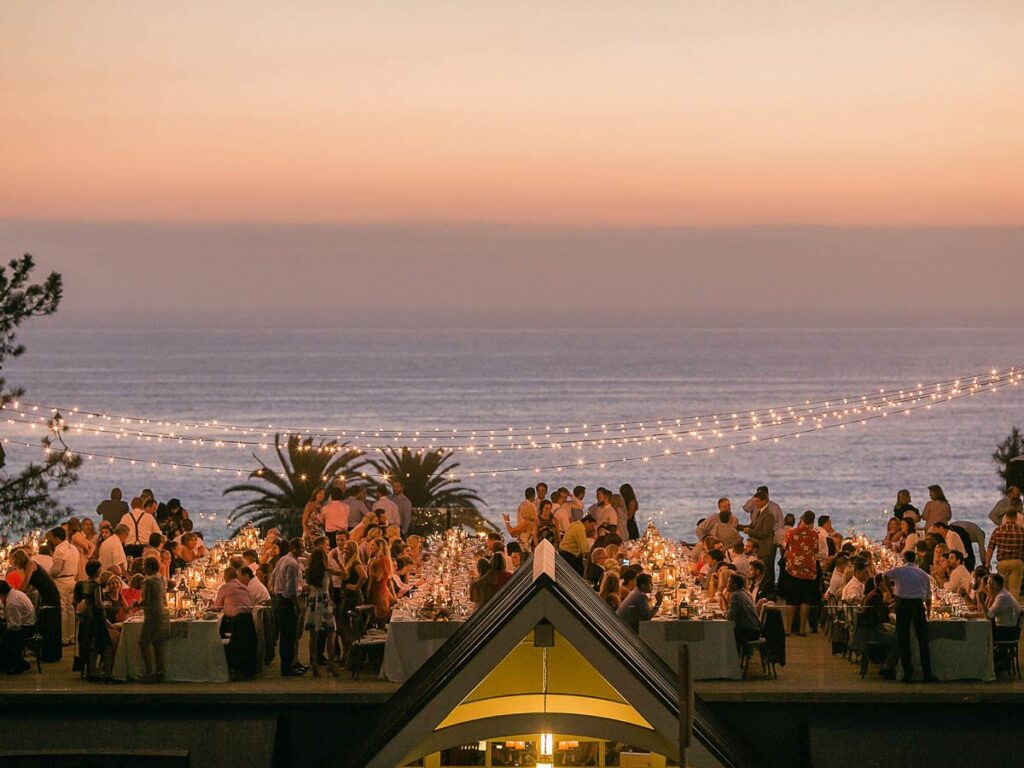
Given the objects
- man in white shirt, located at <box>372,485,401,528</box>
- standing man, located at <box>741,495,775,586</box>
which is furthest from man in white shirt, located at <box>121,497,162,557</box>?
standing man, located at <box>741,495,775,586</box>

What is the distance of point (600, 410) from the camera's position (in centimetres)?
13925

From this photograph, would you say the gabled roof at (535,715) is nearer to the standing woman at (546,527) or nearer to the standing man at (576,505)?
the standing woman at (546,527)

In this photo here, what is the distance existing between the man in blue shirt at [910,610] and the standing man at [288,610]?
18.9 ft

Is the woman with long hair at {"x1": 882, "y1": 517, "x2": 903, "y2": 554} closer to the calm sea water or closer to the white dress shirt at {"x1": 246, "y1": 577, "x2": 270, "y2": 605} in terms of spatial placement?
the white dress shirt at {"x1": 246, "y1": 577, "x2": 270, "y2": 605}

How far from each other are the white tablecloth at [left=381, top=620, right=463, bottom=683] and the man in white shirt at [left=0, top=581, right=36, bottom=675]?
3.64 m

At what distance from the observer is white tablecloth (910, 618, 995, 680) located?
16.7 metres

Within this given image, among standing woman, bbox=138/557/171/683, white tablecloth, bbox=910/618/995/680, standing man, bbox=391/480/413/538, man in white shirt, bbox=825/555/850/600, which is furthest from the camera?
standing man, bbox=391/480/413/538

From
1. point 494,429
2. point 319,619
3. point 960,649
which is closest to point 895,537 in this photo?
point 960,649

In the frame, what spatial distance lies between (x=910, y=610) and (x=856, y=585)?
138 cm

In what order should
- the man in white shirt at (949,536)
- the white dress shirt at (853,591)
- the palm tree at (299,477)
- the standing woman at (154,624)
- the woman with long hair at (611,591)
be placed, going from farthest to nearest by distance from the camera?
the palm tree at (299,477) → the man in white shirt at (949,536) → the white dress shirt at (853,591) → the woman with long hair at (611,591) → the standing woman at (154,624)

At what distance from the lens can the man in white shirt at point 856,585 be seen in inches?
710

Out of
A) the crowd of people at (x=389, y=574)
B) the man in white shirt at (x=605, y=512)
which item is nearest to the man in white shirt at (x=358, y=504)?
the crowd of people at (x=389, y=574)

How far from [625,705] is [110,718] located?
6440mm

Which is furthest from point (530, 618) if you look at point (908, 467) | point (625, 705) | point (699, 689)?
point (908, 467)
